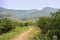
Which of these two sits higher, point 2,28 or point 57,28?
point 57,28

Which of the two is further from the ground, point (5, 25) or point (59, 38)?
point (59, 38)

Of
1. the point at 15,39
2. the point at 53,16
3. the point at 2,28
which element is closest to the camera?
the point at 53,16


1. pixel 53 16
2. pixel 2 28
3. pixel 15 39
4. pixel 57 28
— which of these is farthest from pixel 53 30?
pixel 2 28

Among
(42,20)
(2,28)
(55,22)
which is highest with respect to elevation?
(55,22)

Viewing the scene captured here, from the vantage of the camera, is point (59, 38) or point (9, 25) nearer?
point (59, 38)

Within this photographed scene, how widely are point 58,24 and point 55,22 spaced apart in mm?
561

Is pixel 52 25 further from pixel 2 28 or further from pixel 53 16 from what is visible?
pixel 2 28

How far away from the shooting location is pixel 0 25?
37.8 meters

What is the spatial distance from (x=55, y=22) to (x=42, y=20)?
957 cm

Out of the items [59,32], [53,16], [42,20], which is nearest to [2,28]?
[42,20]

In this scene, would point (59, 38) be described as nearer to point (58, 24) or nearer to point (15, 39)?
point (58, 24)

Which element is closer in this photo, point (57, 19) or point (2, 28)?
point (57, 19)

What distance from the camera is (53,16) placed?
16.8 meters

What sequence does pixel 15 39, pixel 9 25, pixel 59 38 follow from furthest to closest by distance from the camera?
1. pixel 9 25
2. pixel 15 39
3. pixel 59 38
